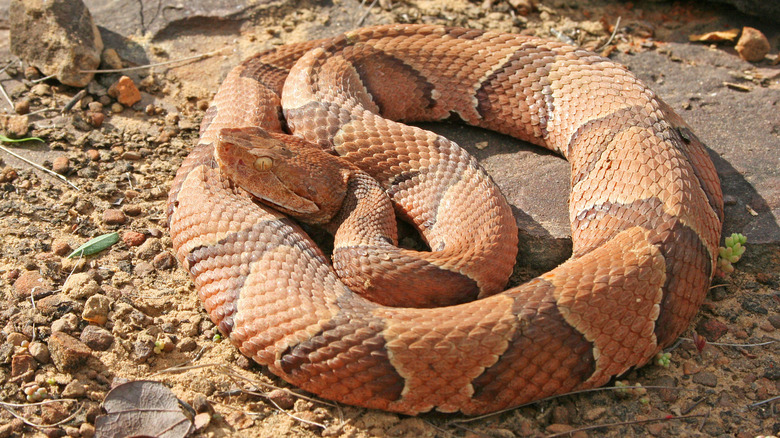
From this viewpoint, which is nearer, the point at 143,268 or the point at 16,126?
the point at 143,268

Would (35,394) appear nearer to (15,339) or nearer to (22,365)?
(22,365)

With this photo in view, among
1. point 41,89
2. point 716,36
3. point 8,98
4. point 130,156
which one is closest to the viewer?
point 130,156

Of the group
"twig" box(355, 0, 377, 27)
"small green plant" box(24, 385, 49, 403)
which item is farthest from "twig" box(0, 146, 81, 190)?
"twig" box(355, 0, 377, 27)

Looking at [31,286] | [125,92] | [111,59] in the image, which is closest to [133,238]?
[31,286]

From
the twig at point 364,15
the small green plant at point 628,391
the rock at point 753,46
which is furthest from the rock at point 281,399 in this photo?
the rock at point 753,46

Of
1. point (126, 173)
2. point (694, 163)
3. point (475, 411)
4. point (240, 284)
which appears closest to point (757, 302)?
point (694, 163)

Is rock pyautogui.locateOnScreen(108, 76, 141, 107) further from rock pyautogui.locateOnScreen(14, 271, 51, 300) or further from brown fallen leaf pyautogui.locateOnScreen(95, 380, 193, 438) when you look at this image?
brown fallen leaf pyautogui.locateOnScreen(95, 380, 193, 438)
